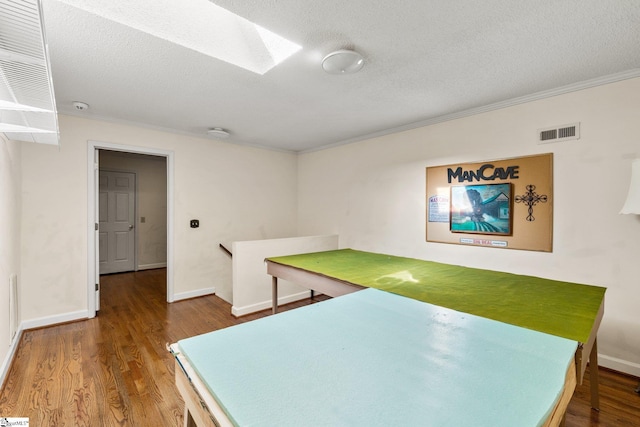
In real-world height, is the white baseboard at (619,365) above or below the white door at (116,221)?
below

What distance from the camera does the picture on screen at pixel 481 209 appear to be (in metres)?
2.64

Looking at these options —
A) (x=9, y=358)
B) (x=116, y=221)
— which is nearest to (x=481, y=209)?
(x=9, y=358)

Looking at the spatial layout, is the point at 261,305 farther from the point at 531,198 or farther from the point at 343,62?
the point at 531,198

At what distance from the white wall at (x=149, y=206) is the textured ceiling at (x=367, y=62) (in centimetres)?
266

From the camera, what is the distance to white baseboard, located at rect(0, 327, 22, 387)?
77.7 inches

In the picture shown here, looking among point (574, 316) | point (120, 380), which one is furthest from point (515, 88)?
point (120, 380)

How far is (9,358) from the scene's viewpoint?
2.20 metres

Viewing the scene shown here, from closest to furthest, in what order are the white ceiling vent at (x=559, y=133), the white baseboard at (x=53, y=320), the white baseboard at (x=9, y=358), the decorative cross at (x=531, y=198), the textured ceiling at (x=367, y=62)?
the textured ceiling at (x=367, y=62) < the white baseboard at (x=9, y=358) < the white ceiling vent at (x=559, y=133) < the decorative cross at (x=531, y=198) < the white baseboard at (x=53, y=320)

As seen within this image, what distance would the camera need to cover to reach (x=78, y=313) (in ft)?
10.2

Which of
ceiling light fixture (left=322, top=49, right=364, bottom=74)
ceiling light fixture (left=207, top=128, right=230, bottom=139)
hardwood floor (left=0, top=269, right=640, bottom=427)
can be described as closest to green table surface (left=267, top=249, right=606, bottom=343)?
hardwood floor (left=0, top=269, right=640, bottom=427)

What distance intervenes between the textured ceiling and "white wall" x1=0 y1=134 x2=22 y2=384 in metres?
0.70

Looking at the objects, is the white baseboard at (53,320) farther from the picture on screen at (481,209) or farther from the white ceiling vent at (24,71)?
the picture on screen at (481,209)

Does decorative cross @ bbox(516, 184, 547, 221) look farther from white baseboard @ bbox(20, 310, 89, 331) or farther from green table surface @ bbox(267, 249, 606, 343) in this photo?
white baseboard @ bbox(20, 310, 89, 331)

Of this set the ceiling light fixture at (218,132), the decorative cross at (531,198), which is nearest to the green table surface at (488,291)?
the decorative cross at (531,198)
